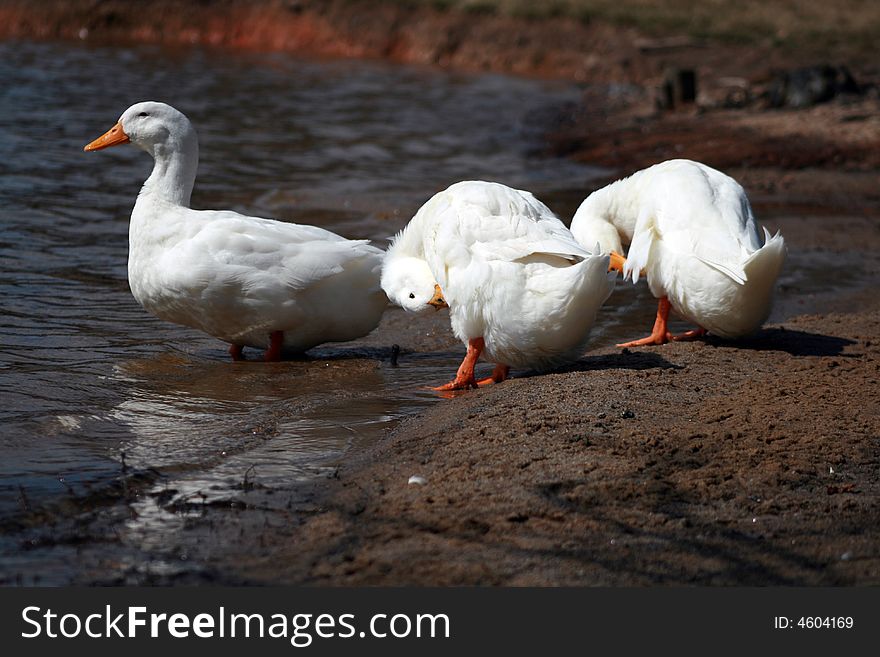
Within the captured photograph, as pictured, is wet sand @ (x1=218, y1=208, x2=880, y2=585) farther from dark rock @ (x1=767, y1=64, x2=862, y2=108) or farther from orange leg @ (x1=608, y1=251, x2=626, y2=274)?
dark rock @ (x1=767, y1=64, x2=862, y2=108)

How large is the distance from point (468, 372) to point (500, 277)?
0.69m

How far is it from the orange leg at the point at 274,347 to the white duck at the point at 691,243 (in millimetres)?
2043

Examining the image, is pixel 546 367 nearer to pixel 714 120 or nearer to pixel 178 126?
pixel 178 126

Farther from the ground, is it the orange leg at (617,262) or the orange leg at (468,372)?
the orange leg at (617,262)

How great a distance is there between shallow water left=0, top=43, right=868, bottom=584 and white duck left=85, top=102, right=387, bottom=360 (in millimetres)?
233

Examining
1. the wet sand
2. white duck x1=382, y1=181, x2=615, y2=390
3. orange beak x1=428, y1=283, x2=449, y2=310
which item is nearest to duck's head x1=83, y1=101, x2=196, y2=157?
white duck x1=382, y1=181, x2=615, y2=390

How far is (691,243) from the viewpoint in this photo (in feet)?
21.1

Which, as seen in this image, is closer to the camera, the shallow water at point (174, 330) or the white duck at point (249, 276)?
the shallow water at point (174, 330)

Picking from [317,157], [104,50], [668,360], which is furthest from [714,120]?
[104,50]

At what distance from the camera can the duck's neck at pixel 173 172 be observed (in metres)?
7.07

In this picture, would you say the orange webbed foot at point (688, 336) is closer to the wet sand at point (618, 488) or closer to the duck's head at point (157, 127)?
the wet sand at point (618, 488)

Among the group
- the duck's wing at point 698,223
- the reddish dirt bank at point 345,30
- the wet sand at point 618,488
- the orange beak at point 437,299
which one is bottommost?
the wet sand at point 618,488

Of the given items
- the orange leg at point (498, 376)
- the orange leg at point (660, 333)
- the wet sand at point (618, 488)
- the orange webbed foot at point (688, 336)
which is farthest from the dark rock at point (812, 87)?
the orange leg at point (498, 376)

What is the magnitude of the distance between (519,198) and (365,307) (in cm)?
128
